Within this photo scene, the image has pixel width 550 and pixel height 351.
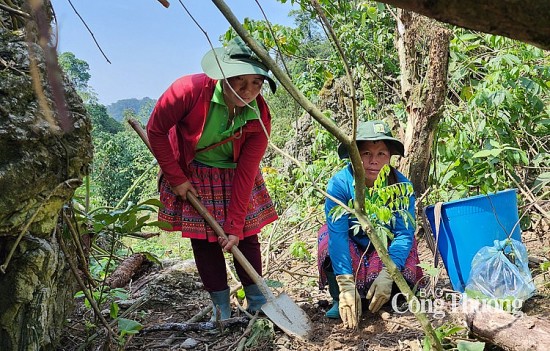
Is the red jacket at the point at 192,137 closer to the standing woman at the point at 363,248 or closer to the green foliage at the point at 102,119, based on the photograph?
the standing woman at the point at 363,248

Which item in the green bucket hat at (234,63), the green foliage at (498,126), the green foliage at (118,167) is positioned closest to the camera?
the green bucket hat at (234,63)

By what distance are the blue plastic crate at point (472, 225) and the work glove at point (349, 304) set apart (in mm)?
630

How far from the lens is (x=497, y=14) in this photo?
2.27 ft

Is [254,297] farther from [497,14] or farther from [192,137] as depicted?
[497,14]

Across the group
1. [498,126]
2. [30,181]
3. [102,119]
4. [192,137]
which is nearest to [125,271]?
[192,137]

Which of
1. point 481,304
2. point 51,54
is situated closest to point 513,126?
point 481,304

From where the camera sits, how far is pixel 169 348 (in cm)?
222

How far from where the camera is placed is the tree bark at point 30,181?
62.0 inches

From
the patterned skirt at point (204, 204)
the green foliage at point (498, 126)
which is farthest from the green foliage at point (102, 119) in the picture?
the patterned skirt at point (204, 204)

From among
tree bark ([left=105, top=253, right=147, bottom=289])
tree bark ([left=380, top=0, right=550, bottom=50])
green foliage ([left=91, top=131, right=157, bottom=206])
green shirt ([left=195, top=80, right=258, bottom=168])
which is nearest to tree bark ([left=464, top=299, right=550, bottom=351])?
green shirt ([left=195, top=80, right=258, bottom=168])

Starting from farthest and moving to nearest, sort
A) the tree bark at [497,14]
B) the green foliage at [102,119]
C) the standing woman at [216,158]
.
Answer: the green foliage at [102,119] < the standing woman at [216,158] < the tree bark at [497,14]

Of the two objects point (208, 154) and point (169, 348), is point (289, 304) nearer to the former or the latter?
point (169, 348)

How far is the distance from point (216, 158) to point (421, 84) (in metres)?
1.70

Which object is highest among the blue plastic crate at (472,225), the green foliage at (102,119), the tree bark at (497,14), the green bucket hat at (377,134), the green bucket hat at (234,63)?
the green foliage at (102,119)
